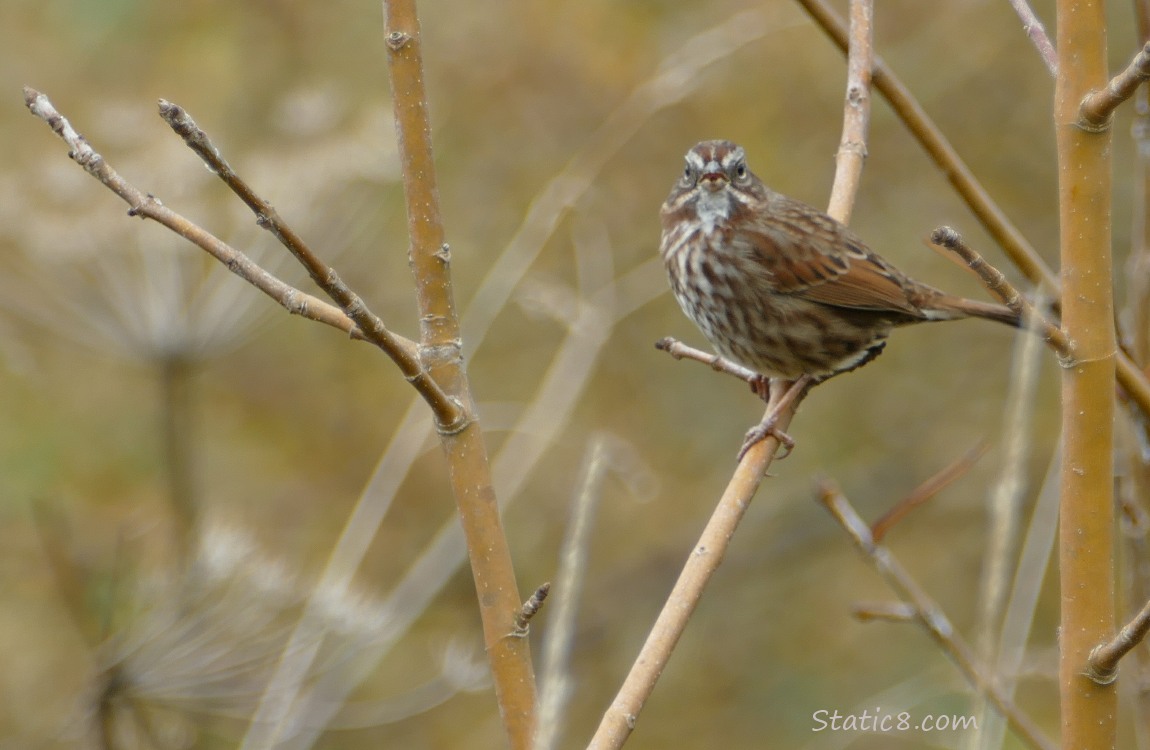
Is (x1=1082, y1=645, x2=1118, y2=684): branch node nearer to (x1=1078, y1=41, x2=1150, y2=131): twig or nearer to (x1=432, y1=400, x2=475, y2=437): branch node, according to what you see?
(x1=1078, y1=41, x2=1150, y2=131): twig

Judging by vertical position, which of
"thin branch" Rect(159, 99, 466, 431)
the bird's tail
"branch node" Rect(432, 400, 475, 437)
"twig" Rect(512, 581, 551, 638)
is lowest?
"twig" Rect(512, 581, 551, 638)

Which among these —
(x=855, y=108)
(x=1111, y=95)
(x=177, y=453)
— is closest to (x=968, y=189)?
(x=855, y=108)

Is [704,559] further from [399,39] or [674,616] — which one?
[399,39]

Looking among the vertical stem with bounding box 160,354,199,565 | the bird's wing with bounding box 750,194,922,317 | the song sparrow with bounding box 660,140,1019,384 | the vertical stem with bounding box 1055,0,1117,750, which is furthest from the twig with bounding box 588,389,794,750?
the vertical stem with bounding box 160,354,199,565

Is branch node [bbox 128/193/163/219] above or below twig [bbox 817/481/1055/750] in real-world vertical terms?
above

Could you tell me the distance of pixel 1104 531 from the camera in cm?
168

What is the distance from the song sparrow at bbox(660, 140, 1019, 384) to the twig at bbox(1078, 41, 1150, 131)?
93.6 inches

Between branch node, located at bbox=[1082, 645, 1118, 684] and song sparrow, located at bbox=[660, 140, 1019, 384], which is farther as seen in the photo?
song sparrow, located at bbox=[660, 140, 1019, 384]

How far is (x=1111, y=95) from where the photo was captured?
163 cm

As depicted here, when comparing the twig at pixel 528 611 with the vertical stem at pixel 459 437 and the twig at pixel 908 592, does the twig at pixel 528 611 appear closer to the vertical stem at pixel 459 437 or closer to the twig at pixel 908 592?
the vertical stem at pixel 459 437

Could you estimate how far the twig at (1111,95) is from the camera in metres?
1.54

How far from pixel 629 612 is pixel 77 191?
3306 millimetres

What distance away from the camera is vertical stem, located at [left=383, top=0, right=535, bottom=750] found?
1.89 metres

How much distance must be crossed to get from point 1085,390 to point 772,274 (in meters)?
2.61
